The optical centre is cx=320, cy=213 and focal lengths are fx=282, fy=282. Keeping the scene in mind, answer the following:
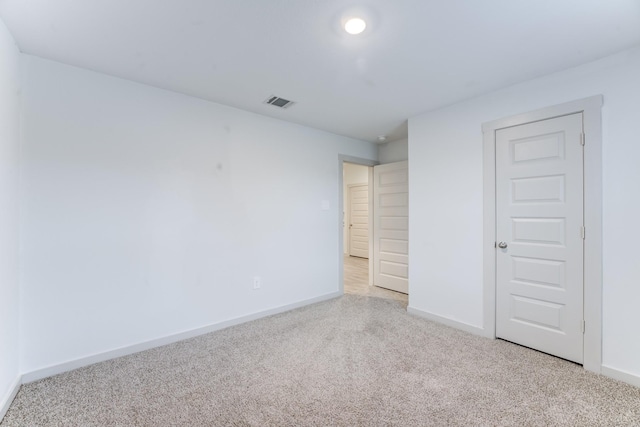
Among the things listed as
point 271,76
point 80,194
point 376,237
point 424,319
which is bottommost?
point 424,319

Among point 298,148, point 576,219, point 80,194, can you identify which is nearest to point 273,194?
point 298,148

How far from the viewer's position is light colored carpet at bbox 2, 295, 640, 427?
1.67m

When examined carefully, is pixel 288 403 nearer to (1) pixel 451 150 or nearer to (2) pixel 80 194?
(2) pixel 80 194

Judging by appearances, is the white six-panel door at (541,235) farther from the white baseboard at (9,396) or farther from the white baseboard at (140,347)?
the white baseboard at (9,396)

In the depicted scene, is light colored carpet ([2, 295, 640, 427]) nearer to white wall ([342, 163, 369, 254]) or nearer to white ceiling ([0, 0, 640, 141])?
white ceiling ([0, 0, 640, 141])

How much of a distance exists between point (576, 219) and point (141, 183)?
362cm

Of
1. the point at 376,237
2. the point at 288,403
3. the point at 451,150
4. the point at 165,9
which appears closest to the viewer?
the point at 165,9

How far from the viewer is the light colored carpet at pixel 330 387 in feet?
5.47

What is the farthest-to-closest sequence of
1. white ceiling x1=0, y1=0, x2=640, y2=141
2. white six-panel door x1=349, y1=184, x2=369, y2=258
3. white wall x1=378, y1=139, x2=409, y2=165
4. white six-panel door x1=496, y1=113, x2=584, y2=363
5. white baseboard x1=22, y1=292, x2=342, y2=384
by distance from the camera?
1. white six-panel door x1=349, y1=184, x2=369, y2=258
2. white wall x1=378, y1=139, x2=409, y2=165
3. white six-panel door x1=496, y1=113, x2=584, y2=363
4. white baseboard x1=22, y1=292, x2=342, y2=384
5. white ceiling x1=0, y1=0, x2=640, y2=141

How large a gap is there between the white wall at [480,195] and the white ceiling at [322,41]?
0.17m

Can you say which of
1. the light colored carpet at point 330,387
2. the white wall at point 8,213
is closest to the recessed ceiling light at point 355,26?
the white wall at point 8,213

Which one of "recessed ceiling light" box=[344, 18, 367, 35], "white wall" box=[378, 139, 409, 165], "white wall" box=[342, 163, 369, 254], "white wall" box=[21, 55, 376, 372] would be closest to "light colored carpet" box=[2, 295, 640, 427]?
"white wall" box=[21, 55, 376, 372]

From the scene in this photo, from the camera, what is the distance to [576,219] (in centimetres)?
223

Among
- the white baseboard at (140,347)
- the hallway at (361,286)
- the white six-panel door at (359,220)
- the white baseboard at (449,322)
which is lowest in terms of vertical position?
the hallway at (361,286)
